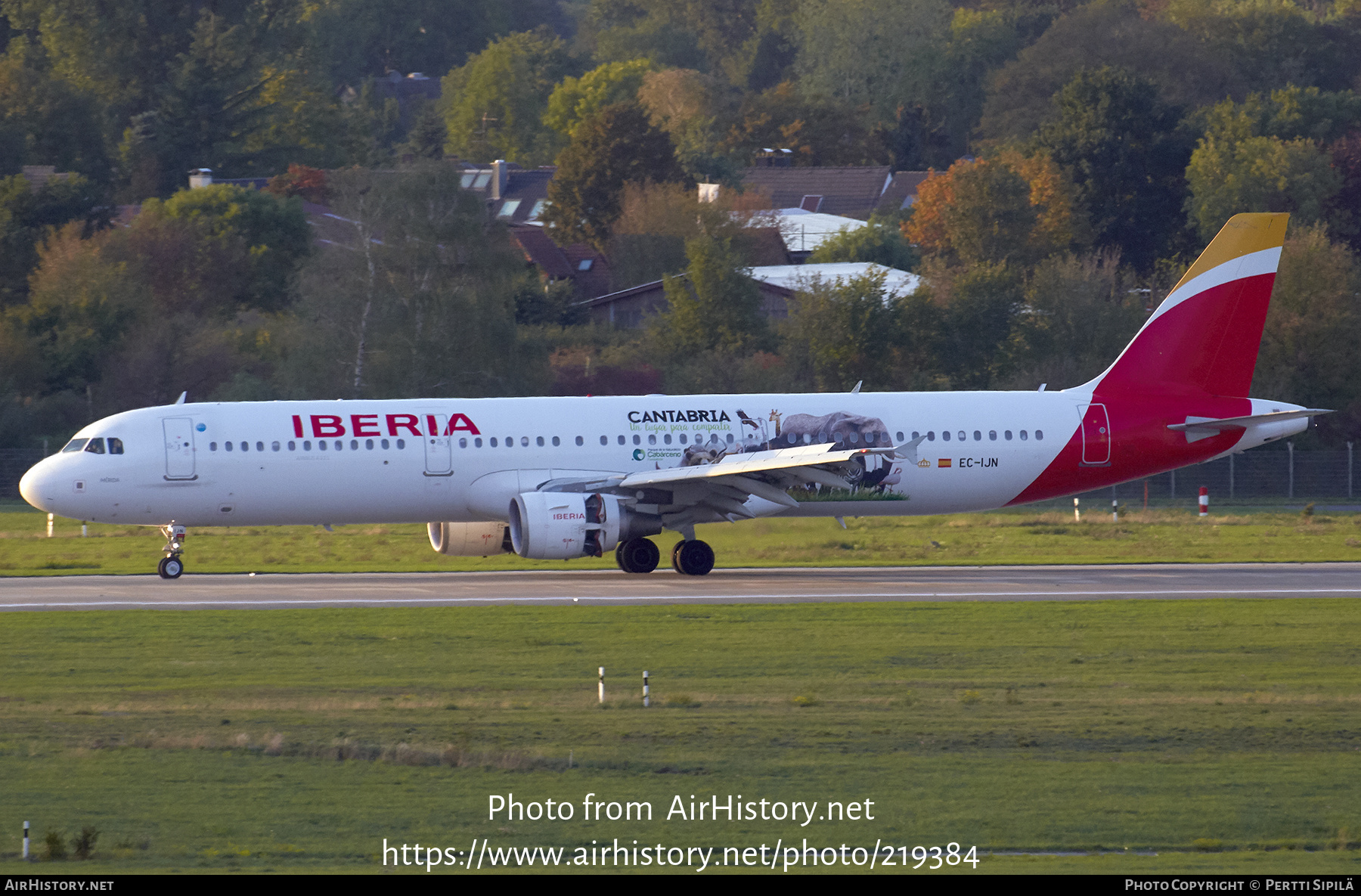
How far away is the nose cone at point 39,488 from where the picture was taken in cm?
3089

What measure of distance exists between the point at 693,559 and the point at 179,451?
962 cm

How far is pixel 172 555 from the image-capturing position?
3194 cm

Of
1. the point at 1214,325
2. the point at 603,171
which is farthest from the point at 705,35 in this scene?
the point at 1214,325

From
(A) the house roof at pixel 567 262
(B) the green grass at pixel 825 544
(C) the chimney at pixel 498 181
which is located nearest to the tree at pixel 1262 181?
(A) the house roof at pixel 567 262

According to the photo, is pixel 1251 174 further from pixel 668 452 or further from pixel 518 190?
pixel 668 452

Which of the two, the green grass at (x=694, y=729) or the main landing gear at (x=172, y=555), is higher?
the main landing gear at (x=172, y=555)

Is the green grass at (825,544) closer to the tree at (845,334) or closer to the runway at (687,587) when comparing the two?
the runway at (687,587)

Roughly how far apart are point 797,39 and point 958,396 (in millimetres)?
116639

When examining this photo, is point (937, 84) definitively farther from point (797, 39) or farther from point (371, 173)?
point (371, 173)

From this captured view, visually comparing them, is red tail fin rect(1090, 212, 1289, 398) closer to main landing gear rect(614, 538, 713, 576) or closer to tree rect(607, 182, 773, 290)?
main landing gear rect(614, 538, 713, 576)

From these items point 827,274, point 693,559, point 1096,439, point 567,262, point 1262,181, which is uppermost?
point 1262,181

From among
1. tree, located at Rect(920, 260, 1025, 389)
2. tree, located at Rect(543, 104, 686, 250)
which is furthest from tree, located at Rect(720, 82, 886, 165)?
tree, located at Rect(920, 260, 1025, 389)

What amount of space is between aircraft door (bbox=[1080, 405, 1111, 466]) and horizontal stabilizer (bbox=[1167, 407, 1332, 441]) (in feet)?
4.29

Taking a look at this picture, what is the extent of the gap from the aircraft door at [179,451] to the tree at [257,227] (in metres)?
42.2
